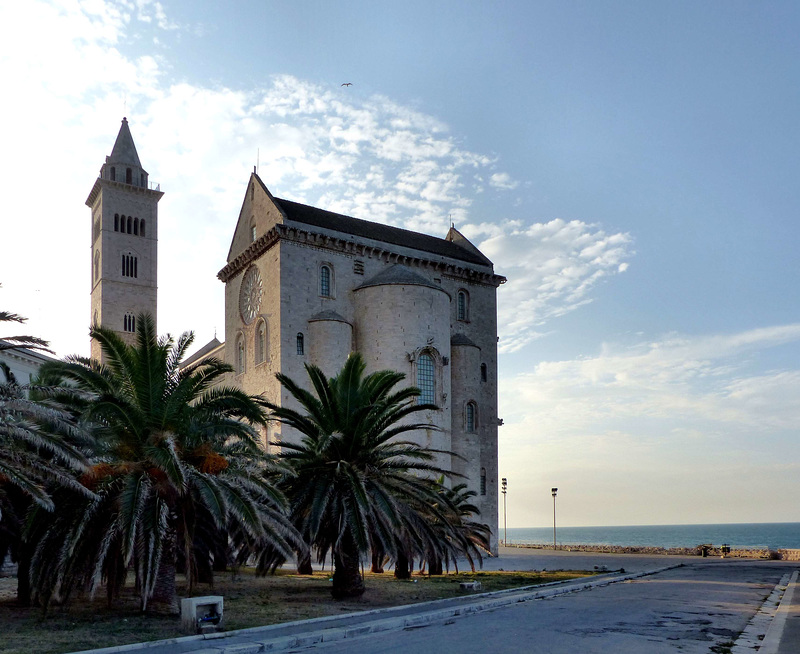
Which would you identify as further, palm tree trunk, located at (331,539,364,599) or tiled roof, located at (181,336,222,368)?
tiled roof, located at (181,336,222,368)

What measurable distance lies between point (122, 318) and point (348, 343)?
100 ft

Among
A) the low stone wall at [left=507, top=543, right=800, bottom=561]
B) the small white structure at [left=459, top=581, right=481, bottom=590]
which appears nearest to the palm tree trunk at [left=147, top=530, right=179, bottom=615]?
the small white structure at [left=459, top=581, right=481, bottom=590]

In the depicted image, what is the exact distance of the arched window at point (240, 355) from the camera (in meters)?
44.2

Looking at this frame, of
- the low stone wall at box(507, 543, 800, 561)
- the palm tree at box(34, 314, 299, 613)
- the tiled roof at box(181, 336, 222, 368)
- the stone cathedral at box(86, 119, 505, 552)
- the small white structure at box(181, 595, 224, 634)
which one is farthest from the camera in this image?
the tiled roof at box(181, 336, 222, 368)

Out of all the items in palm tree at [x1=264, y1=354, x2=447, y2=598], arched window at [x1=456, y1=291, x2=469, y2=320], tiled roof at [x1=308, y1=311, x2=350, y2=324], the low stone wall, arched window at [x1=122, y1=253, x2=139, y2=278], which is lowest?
the low stone wall

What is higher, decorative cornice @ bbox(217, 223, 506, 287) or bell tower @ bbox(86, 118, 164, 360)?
bell tower @ bbox(86, 118, 164, 360)

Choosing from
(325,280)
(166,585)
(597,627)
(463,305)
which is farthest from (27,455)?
(463,305)

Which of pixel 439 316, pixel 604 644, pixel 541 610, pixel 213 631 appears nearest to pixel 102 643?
pixel 213 631

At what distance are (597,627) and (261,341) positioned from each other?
30.2m

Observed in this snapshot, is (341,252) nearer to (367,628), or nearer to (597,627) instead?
(367,628)

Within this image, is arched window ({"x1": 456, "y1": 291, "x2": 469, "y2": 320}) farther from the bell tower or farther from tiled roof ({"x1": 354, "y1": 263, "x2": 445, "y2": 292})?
the bell tower

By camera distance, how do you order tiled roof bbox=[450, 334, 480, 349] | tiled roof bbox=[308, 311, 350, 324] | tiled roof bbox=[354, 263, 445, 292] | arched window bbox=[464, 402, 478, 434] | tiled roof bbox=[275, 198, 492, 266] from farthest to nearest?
arched window bbox=[464, 402, 478, 434], tiled roof bbox=[450, 334, 480, 349], tiled roof bbox=[275, 198, 492, 266], tiled roof bbox=[354, 263, 445, 292], tiled roof bbox=[308, 311, 350, 324]

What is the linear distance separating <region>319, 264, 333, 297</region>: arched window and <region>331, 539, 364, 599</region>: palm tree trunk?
2364cm

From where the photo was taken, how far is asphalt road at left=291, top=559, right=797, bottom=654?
486 inches
